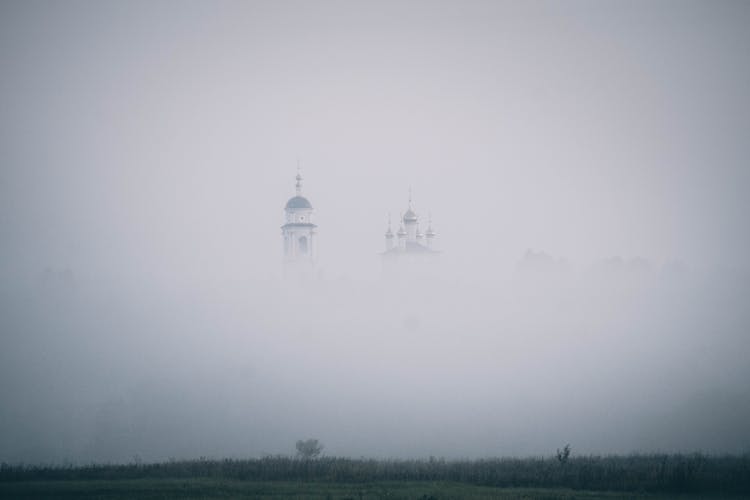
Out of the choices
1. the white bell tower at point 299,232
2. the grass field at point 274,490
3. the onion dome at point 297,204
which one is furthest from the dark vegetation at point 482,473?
the onion dome at point 297,204

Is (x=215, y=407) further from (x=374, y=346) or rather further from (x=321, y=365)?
(x=374, y=346)

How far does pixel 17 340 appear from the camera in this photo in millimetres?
97438

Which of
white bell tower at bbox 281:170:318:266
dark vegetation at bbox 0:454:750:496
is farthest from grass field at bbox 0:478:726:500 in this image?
white bell tower at bbox 281:170:318:266

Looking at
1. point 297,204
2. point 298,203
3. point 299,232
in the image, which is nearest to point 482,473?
point 299,232

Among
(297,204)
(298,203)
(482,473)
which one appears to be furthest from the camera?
(298,203)

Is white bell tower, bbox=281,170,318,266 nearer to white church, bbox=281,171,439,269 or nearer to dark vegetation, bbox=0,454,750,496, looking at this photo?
white church, bbox=281,171,439,269

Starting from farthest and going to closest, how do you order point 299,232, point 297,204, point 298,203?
point 298,203 < point 297,204 < point 299,232

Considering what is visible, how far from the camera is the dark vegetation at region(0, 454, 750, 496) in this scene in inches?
1142

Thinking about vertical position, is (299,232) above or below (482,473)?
above

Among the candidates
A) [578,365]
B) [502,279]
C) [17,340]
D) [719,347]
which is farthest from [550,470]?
[502,279]

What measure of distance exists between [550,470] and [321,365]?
55.1 meters

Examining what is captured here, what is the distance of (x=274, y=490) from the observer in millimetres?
28125

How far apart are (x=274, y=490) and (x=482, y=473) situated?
8310 mm

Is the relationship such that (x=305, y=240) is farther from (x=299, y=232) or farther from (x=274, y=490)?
(x=274, y=490)
